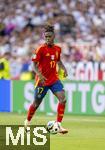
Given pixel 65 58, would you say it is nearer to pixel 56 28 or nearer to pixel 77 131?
pixel 56 28

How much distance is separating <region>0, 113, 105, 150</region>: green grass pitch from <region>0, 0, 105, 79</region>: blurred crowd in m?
5.48

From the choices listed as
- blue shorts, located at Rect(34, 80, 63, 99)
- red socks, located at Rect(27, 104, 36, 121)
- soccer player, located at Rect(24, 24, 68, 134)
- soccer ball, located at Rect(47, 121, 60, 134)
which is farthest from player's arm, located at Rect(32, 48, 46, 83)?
soccer ball, located at Rect(47, 121, 60, 134)

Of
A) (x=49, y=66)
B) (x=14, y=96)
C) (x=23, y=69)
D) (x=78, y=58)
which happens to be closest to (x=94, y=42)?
(x=78, y=58)

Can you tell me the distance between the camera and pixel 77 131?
1769cm

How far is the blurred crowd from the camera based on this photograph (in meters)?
28.4

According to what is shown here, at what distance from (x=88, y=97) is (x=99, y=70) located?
13.1 ft

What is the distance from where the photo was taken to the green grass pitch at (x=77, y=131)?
47.5 feet

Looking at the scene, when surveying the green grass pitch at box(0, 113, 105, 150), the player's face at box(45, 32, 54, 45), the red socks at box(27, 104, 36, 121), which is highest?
the player's face at box(45, 32, 54, 45)

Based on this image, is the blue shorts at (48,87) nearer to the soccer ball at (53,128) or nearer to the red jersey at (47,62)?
the red jersey at (47,62)

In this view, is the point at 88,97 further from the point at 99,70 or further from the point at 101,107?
the point at 99,70

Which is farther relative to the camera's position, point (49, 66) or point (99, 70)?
point (99, 70)

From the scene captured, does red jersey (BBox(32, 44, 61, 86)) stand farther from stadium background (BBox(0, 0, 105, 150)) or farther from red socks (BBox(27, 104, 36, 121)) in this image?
stadium background (BBox(0, 0, 105, 150))

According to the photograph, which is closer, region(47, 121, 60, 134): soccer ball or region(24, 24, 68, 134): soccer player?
region(47, 121, 60, 134): soccer ball

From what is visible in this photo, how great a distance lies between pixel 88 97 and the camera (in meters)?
23.3
